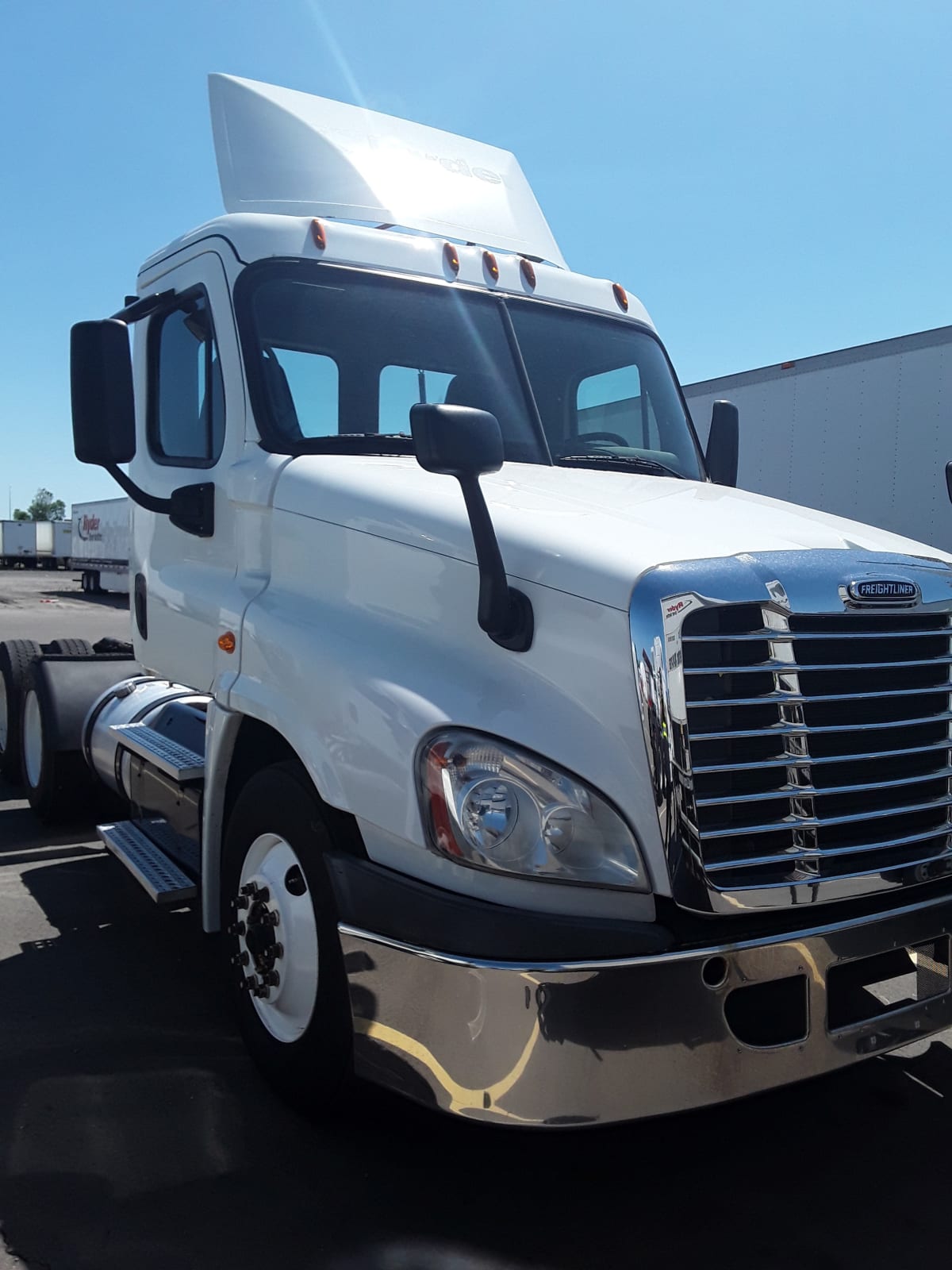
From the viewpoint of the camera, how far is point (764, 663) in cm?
253

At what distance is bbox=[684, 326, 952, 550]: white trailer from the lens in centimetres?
1001

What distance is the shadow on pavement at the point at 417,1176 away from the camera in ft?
8.50

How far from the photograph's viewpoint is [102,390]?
3674 millimetres

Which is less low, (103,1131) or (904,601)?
(904,601)

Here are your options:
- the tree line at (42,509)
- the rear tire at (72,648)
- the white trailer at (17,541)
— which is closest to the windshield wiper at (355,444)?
the rear tire at (72,648)

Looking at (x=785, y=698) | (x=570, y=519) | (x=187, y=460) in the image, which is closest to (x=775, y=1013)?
A: (x=785, y=698)

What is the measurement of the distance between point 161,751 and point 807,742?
3047 millimetres

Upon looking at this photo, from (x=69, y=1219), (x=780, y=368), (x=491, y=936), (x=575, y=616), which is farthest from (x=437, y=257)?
(x=780, y=368)

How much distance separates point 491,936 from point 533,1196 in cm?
90

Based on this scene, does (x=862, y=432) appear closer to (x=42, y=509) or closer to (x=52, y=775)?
(x=52, y=775)

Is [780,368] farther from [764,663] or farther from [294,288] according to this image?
[764,663]

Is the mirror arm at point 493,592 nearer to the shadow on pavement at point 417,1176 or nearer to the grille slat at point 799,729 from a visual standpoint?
the grille slat at point 799,729

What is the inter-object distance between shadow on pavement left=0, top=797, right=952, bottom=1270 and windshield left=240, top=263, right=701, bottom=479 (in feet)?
6.77

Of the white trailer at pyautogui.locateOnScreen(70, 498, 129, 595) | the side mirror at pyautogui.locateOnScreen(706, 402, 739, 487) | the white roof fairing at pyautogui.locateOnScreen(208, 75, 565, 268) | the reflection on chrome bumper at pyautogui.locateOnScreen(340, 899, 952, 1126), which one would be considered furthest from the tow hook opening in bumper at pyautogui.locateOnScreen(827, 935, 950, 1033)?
the white trailer at pyautogui.locateOnScreen(70, 498, 129, 595)
